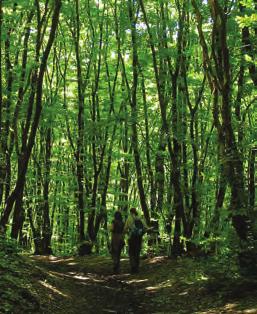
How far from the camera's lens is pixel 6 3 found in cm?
1312

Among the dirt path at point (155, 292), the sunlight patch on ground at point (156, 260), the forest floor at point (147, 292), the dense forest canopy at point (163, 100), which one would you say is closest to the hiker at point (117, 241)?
the dirt path at point (155, 292)

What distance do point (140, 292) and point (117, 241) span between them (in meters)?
3.38

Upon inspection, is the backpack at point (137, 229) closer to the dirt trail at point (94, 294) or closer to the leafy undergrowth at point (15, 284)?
the dirt trail at point (94, 294)

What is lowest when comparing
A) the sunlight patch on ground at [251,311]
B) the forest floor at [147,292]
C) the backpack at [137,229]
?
the forest floor at [147,292]

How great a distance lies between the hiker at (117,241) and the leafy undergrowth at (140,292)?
98 centimetres

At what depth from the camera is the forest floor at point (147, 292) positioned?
757 centimetres

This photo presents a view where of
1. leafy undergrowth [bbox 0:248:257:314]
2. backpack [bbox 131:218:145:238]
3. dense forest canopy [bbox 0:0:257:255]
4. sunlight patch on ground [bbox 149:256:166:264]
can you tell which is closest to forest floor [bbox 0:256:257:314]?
leafy undergrowth [bbox 0:248:257:314]

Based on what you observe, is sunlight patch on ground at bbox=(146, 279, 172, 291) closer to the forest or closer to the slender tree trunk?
the forest

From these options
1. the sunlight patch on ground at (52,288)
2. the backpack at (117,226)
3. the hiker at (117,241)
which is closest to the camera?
the sunlight patch on ground at (52,288)

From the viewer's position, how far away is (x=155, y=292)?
1015cm

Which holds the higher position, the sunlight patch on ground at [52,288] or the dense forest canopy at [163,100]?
the dense forest canopy at [163,100]

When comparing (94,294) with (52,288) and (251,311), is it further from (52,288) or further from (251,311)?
(251,311)

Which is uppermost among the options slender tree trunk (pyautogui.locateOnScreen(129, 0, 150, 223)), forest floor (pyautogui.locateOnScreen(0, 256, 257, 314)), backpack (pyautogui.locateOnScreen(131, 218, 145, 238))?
slender tree trunk (pyautogui.locateOnScreen(129, 0, 150, 223))

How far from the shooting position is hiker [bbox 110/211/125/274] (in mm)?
13375
